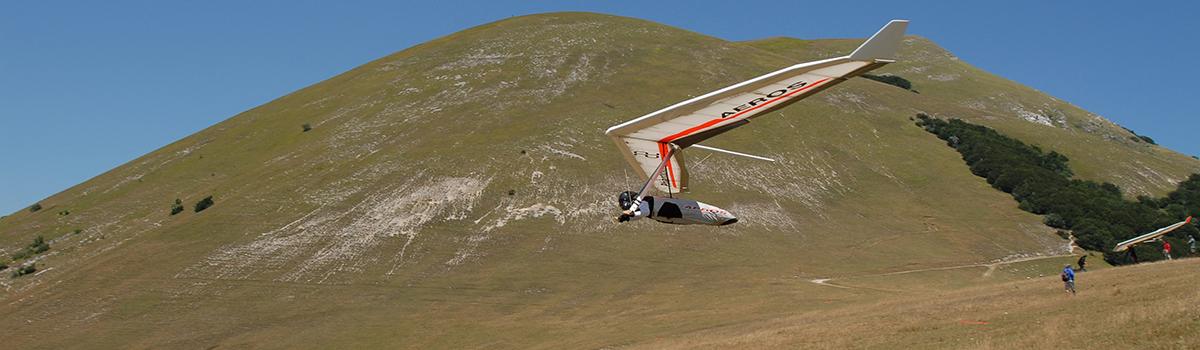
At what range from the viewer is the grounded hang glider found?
27641 millimetres

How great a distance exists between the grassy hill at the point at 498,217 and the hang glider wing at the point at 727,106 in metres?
27.7

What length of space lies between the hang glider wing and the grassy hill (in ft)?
90.8

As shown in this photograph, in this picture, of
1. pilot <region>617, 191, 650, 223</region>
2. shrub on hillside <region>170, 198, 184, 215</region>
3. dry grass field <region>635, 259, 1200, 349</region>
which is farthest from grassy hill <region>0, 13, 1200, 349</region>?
pilot <region>617, 191, 650, 223</region>

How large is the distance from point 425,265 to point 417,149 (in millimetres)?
31660

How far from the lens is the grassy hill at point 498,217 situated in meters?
78.8

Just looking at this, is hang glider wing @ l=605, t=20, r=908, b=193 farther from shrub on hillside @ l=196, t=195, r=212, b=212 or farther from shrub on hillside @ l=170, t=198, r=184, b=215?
shrub on hillside @ l=170, t=198, r=184, b=215

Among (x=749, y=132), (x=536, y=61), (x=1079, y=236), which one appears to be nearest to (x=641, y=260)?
(x=749, y=132)

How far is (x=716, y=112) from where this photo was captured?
3094cm

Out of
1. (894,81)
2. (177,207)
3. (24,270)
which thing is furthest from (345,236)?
(894,81)

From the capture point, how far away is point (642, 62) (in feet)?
511

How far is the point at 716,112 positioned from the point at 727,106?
56 cm

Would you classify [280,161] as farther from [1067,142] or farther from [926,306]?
[1067,142]

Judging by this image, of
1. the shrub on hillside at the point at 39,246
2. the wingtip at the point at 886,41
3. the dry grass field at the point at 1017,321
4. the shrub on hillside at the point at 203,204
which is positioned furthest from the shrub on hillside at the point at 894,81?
the wingtip at the point at 886,41

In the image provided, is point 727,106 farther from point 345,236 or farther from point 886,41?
point 345,236
